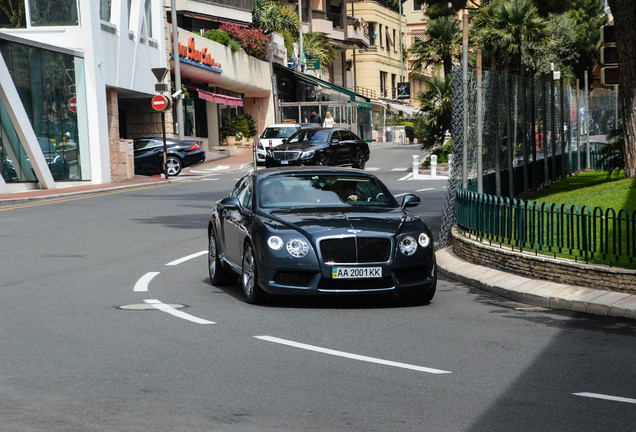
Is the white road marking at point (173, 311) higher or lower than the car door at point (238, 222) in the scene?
lower

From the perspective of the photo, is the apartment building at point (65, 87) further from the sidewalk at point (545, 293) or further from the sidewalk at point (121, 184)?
the sidewalk at point (545, 293)

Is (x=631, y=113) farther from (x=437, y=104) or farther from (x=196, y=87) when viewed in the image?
(x=196, y=87)

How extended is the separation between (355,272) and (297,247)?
24.1 inches

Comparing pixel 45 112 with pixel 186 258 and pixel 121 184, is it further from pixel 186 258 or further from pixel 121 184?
pixel 186 258

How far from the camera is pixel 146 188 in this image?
33.6 metres

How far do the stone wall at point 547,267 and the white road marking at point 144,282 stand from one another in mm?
3996

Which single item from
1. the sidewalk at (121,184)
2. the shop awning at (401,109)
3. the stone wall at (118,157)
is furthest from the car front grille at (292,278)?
the shop awning at (401,109)

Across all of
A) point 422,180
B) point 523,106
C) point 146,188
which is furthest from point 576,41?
point 523,106

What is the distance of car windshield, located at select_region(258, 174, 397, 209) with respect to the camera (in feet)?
39.2

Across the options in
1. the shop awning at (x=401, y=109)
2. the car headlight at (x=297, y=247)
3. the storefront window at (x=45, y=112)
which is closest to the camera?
the car headlight at (x=297, y=247)

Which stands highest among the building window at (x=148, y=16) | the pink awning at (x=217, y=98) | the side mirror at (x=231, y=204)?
the building window at (x=148, y=16)

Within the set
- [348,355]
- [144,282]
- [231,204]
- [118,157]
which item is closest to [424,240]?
[231,204]

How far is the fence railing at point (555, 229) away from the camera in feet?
36.3

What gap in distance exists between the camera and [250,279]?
36.8 feet
